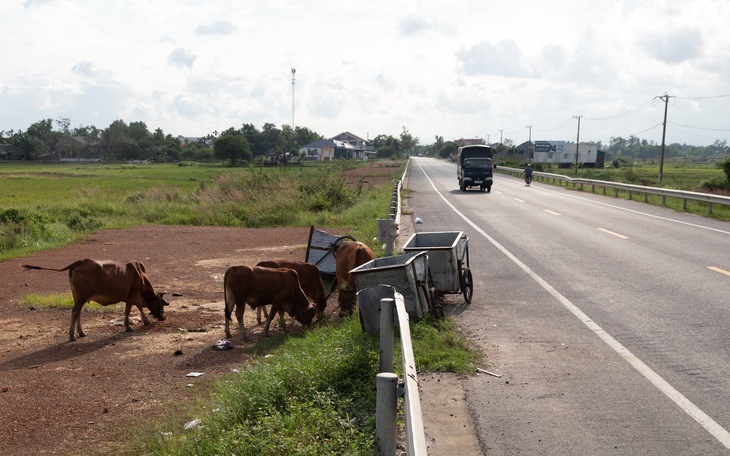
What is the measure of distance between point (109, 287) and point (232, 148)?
97.0m

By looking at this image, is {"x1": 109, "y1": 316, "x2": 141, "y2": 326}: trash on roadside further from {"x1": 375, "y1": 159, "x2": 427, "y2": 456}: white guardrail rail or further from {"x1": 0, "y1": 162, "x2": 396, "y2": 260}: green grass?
{"x1": 0, "y1": 162, "x2": 396, "y2": 260}: green grass

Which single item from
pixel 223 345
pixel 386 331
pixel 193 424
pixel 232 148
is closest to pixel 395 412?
pixel 386 331

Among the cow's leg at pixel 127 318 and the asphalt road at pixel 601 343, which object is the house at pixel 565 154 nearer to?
the asphalt road at pixel 601 343

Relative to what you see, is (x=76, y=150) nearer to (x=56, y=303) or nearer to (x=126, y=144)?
(x=126, y=144)

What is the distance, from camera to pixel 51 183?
59.7 m

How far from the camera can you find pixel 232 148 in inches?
4146

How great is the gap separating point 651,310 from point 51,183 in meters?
58.1

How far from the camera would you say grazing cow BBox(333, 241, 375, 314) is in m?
9.95

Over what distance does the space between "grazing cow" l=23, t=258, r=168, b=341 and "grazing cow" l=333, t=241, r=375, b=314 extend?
273 centimetres

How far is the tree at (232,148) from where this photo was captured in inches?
4144

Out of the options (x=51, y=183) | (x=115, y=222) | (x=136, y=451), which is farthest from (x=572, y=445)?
(x=51, y=183)

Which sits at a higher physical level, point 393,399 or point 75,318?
point 393,399

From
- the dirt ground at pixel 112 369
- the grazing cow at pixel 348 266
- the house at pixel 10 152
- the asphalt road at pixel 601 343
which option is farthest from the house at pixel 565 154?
the grazing cow at pixel 348 266

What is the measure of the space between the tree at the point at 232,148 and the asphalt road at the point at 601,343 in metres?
90.4
